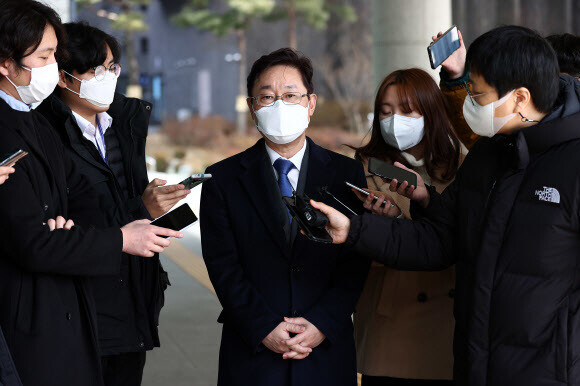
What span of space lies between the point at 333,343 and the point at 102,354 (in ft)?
2.65

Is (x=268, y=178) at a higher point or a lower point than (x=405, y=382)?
higher

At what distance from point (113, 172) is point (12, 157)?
801mm

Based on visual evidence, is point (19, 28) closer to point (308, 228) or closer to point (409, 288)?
point (308, 228)

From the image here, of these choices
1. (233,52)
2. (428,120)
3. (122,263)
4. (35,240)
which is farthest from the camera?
(233,52)

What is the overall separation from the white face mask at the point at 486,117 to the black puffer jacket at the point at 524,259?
0.04 m

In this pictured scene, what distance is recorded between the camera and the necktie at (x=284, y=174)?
7.91 ft

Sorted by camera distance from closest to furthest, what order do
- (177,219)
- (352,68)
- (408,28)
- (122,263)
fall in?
(177,219) → (122,263) → (408,28) → (352,68)

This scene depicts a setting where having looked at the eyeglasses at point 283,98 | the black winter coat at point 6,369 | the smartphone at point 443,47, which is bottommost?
the black winter coat at point 6,369

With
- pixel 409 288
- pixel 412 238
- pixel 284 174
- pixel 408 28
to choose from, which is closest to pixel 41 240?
pixel 284 174

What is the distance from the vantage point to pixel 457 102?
2732mm

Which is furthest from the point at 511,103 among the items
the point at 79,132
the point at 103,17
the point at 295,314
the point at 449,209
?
the point at 103,17

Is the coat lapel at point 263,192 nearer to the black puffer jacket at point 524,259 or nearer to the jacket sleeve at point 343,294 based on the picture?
the jacket sleeve at point 343,294

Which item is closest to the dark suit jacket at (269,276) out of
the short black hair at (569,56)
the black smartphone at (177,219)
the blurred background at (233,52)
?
the black smartphone at (177,219)

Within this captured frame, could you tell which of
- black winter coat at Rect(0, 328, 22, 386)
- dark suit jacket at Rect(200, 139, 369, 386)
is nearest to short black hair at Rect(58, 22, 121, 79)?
dark suit jacket at Rect(200, 139, 369, 386)
